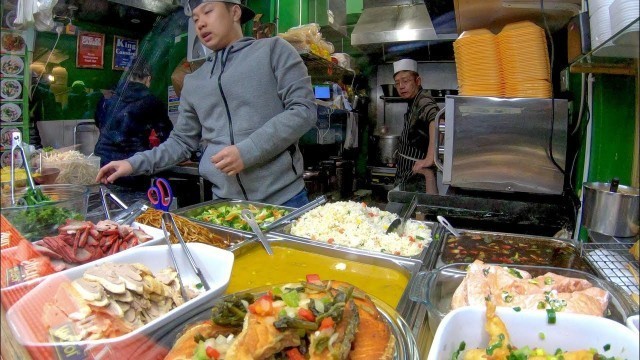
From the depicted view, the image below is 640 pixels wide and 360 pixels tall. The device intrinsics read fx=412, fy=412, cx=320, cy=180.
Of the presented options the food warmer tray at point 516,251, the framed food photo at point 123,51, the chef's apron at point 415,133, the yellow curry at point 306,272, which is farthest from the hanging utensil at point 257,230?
the framed food photo at point 123,51

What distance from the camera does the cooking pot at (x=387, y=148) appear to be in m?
8.06

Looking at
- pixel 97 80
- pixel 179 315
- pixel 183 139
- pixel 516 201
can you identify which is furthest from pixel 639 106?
pixel 97 80

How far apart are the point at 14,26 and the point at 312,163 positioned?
5.51 metres

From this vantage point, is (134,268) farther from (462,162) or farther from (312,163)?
(312,163)

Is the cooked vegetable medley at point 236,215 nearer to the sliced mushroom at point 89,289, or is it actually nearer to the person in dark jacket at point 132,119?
the sliced mushroom at point 89,289

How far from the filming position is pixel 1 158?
0.87 m

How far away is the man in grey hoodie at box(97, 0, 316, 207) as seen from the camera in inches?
104

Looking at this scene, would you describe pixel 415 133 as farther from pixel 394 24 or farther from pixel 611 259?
pixel 611 259

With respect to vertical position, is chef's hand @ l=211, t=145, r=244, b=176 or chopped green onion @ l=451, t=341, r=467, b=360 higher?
chef's hand @ l=211, t=145, r=244, b=176

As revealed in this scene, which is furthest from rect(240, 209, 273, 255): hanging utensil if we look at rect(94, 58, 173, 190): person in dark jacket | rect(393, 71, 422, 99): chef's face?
rect(393, 71, 422, 99): chef's face

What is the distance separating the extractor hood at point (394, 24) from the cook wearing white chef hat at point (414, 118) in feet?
4.00

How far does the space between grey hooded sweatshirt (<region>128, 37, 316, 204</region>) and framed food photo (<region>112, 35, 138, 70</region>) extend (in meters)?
2.30

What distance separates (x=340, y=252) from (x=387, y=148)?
21.3 feet

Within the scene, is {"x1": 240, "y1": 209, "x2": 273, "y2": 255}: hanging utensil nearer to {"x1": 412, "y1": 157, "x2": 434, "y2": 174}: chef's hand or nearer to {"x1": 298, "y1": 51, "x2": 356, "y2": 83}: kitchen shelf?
{"x1": 412, "y1": 157, "x2": 434, "y2": 174}: chef's hand
